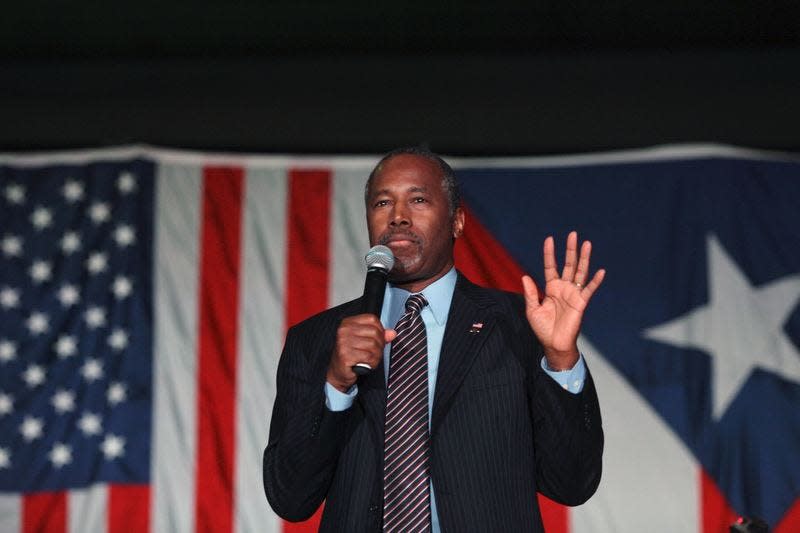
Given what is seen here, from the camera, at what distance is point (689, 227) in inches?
161

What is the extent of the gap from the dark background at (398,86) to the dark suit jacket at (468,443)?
2.70m

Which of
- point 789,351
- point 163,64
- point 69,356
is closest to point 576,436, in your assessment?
point 789,351

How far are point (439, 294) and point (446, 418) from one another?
0.29 meters

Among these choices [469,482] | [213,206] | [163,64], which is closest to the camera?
[469,482]

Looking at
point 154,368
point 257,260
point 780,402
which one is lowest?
point 780,402

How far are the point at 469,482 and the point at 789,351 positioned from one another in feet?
8.96

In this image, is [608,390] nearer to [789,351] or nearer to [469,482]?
[789,351]

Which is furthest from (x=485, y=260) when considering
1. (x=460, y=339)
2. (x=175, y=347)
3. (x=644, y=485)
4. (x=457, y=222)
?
(x=460, y=339)

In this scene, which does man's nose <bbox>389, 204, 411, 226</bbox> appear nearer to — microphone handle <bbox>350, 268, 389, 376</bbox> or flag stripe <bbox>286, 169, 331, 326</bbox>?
microphone handle <bbox>350, 268, 389, 376</bbox>

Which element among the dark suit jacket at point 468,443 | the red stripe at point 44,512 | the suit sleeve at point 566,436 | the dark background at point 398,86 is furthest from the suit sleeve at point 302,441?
the dark background at point 398,86

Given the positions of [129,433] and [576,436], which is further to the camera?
[129,433]

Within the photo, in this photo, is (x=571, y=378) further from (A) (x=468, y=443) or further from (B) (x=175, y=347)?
(B) (x=175, y=347)

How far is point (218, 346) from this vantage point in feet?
13.5

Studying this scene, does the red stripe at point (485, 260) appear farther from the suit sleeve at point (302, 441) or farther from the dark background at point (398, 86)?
the suit sleeve at point (302, 441)
